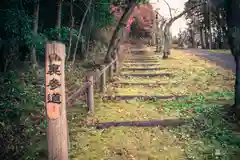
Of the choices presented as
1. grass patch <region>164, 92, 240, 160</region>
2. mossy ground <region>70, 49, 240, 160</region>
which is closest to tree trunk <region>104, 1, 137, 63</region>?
mossy ground <region>70, 49, 240, 160</region>

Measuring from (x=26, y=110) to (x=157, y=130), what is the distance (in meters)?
3.33

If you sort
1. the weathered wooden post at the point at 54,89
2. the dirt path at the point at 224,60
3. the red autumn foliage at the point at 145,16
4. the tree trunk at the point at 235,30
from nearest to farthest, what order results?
the weathered wooden post at the point at 54,89
the tree trunk at the point at 235,30
the dirt path at the point at 224,60
the red autumn foliage at the point at 145,16

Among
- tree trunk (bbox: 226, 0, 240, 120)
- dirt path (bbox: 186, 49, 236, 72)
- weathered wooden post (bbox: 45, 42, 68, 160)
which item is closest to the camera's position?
weathered wooden post (bbox: 45, 42, 68, 160)

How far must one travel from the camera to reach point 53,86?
2.97 meters

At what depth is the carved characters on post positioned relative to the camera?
9.71 feet

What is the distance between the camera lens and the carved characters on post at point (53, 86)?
2.96 metres

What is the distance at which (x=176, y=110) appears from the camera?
6027 mm

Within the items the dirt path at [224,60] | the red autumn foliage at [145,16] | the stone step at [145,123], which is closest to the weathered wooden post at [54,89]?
the stone step at [145,123]

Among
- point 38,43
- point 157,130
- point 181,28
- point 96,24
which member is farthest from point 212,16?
point 157,130

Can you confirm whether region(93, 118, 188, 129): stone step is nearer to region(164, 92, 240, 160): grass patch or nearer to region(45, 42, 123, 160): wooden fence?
region(164, 92, 240, 160): grass patch

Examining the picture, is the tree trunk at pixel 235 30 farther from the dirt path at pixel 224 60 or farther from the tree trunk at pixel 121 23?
the dirt path at pixel 224 60

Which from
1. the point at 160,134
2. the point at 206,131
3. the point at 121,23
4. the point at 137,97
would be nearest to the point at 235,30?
the point at 206,131

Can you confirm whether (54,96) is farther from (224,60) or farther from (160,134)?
(224,60)

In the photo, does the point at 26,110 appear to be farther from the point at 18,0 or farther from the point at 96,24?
the point at 96,24
